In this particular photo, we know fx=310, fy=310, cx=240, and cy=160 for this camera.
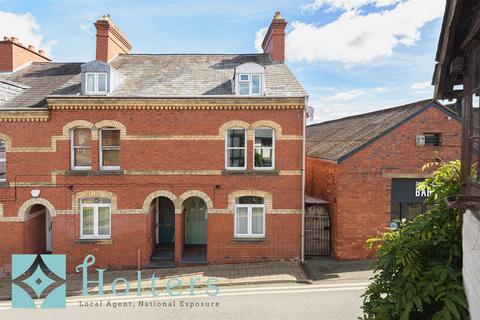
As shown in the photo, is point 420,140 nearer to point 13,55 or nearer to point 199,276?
point 199,276

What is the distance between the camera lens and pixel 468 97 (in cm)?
434

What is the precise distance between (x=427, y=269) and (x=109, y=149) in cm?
1207

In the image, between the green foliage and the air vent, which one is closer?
the green foliage

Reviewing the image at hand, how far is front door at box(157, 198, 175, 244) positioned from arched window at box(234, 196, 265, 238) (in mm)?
4016

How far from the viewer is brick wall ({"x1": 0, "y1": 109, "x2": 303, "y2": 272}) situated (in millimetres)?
12672

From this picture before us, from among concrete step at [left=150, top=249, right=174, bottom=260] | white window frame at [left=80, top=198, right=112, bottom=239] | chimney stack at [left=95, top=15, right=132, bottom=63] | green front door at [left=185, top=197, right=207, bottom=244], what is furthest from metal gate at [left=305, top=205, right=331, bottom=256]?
chimney stack at [left=95, top=15, right=132, bottom=63]

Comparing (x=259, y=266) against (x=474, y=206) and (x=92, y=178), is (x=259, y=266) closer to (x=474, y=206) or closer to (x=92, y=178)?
(x=92, y=178)

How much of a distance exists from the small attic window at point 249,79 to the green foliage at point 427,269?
8700 mm

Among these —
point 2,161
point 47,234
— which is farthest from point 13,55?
point 47,234

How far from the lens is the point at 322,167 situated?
15281 millimetres

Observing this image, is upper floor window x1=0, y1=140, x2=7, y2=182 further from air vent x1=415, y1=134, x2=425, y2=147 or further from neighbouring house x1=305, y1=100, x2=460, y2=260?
air vent x1=415, y1=134, x2=425, y2=147

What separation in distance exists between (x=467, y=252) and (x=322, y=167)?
11356 mm

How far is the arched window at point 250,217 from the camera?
1312 cm

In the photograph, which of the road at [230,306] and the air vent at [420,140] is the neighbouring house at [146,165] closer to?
the road at [230,306]
